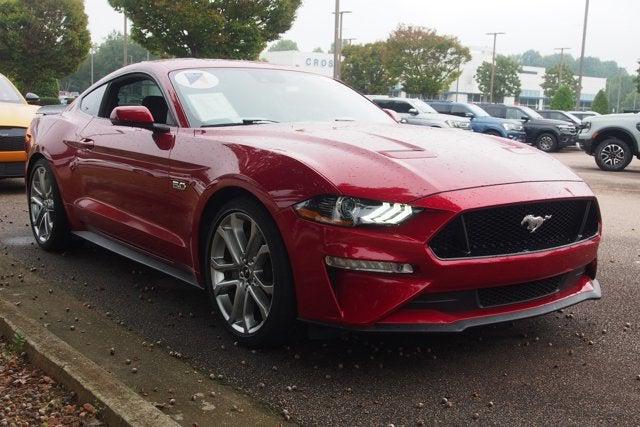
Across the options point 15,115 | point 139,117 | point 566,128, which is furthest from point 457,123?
point 139,117

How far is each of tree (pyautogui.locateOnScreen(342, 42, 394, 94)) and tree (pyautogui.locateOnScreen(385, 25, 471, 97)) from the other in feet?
10.4

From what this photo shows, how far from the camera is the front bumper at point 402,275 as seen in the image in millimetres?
3199

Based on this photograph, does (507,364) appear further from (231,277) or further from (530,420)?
(231,277)

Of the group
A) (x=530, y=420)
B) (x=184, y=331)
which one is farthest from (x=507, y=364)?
(x=184, y=331)

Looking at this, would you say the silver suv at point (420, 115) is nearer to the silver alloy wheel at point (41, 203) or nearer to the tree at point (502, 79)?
the silver alloy wheel at point (41, 203)

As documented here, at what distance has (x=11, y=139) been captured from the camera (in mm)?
9125

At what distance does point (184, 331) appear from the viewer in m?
4.13

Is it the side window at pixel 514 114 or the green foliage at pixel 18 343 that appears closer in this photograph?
the green foliage at pixel 18 343

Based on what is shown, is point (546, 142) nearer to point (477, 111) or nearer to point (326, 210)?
point (477, 111)

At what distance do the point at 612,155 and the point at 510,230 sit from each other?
1412 cm

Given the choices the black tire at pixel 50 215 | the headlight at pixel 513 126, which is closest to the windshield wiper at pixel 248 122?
the black tire at pixel 50 215

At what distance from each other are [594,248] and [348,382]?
4.93 feet

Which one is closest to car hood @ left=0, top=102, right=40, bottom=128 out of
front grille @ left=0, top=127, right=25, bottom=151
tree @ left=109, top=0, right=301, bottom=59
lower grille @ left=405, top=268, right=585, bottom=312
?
front grille @ left=0, top=127, right=25, bottom=151

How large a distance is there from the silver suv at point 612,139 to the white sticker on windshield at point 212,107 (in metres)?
13.3
